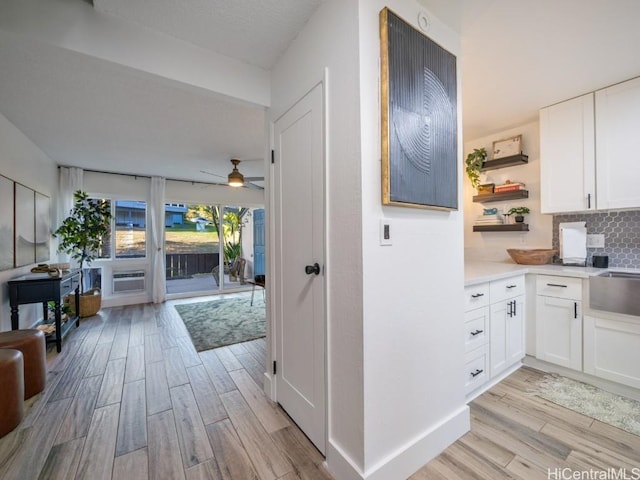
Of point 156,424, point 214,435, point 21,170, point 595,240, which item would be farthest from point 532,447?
point 21,170

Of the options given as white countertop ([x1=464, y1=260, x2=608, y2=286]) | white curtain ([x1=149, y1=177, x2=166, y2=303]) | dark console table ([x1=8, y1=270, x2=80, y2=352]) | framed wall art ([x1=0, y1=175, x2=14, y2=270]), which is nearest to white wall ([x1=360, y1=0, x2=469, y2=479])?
white countertop ([x1=464, y1=260, x2=608, y2=286])

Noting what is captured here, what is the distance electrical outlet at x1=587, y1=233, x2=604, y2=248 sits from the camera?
2.47 m

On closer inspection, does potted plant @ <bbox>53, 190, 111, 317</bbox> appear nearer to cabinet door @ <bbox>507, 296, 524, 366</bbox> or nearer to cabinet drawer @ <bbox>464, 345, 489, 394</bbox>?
cabinet drawer @ <bbox>464, 345, 489, 394</bbox>

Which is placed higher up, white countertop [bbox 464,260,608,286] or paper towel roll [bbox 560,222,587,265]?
paper towel roll [bbox 560,222,587,265]

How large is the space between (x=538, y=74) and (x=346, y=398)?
268 cm

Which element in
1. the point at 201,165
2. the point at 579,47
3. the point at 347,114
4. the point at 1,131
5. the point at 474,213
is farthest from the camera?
the point at 201,165

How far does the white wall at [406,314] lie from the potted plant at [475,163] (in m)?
1.82

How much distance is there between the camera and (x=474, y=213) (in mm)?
3373

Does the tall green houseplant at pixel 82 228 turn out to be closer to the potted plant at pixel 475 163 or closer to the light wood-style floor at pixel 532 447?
the light wood-style floor at pixel 532 447

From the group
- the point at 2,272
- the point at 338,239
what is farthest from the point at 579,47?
the point at 2,272

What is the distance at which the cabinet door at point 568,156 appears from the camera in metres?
2.33

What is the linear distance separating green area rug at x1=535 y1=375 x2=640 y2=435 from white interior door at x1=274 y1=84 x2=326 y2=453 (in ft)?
5.81

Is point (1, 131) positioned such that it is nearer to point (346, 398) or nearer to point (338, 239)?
point (338, 239)

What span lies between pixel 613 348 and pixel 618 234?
1.06 metres
